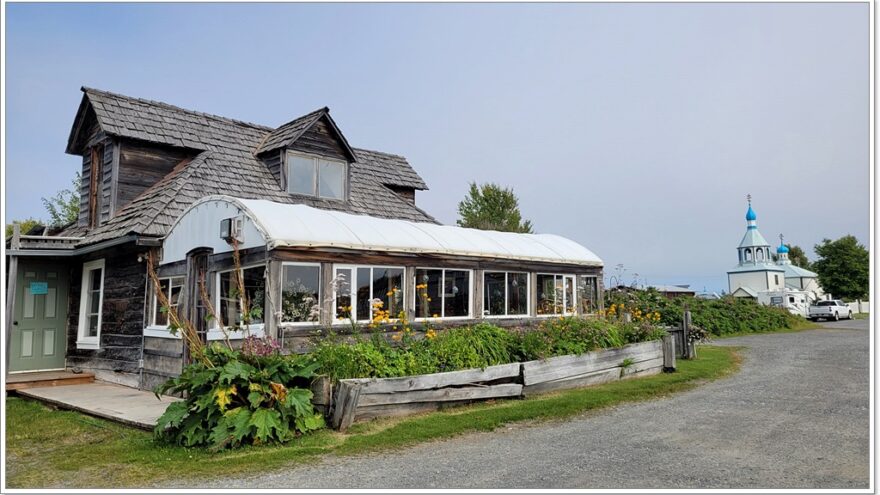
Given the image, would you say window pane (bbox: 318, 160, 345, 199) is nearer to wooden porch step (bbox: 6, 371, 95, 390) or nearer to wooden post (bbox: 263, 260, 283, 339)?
wooden porch step (bbox: 6, 371, 95, 390)

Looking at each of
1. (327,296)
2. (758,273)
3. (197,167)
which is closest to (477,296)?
(327,296)

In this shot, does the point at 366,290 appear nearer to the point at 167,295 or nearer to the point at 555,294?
the point at 167,295

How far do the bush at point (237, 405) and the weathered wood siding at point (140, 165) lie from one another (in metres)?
7.57

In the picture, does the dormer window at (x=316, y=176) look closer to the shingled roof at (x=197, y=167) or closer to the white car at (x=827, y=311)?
the shingled roof at (x=197, y=167)

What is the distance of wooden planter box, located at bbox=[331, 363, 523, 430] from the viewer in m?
6.85

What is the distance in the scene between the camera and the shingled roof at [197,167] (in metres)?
11.5

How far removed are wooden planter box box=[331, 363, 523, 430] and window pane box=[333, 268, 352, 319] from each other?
2020 millimetres

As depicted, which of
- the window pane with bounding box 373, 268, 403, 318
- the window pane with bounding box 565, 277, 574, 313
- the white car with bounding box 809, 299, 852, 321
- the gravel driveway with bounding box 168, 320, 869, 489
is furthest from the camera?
the white car with bounding box 809, 299, 852, 321

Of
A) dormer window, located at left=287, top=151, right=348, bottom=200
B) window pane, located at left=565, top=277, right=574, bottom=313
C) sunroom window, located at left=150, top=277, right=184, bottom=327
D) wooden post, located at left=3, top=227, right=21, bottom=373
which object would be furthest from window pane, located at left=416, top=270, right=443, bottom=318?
wooden post, located at left=3, top=227, right=21, bottom=373

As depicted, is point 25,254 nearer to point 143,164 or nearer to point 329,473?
point 143,164

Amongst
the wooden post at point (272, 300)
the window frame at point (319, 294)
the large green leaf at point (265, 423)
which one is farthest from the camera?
the window frame at point (319, 294)

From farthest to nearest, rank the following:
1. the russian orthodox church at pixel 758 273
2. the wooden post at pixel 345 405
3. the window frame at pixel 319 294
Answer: the russian orthodox church at pixel 758 273 < the window frame at pixel 319 294 < the wooden post at pixel 345 405

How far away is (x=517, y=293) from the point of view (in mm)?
12117

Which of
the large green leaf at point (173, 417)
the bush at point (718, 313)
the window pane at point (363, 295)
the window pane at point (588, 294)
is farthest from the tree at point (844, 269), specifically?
the large green leaf at point (173, 417)
